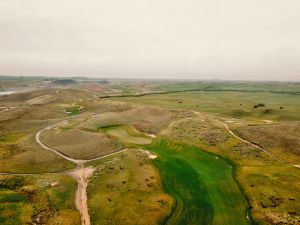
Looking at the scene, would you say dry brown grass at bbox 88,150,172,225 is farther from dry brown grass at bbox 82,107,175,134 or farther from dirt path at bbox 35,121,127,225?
dry brown grass at bbox 82,107,175,134

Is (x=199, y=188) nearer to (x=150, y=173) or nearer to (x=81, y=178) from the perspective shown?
(x=150, y=173)

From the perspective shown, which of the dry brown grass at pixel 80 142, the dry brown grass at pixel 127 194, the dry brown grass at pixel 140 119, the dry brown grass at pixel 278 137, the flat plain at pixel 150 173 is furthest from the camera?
the dry brown grass at pixel 140 119

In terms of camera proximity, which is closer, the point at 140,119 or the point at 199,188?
the point at 199,188

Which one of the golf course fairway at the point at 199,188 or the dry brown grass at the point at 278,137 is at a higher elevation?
→ the dry brown grass at the point at 278,137

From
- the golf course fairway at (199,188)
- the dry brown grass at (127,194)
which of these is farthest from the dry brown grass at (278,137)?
the dry brown grass at (127,194)

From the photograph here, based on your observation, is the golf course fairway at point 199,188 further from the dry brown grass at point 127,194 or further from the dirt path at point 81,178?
the dirt path at point 81,178

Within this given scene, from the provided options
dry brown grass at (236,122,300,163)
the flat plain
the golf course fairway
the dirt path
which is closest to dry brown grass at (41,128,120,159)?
the flat plain

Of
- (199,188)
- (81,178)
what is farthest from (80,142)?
(199,188)

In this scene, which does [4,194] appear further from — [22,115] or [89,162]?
[22,115]

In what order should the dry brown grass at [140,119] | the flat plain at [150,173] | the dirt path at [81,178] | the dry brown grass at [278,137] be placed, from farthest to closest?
1. the dry brown grass at [140,119]
2. the dry brown grass at [278,137]
3. the flat plain at [150,173]
4. the dirt path at [81,178]
